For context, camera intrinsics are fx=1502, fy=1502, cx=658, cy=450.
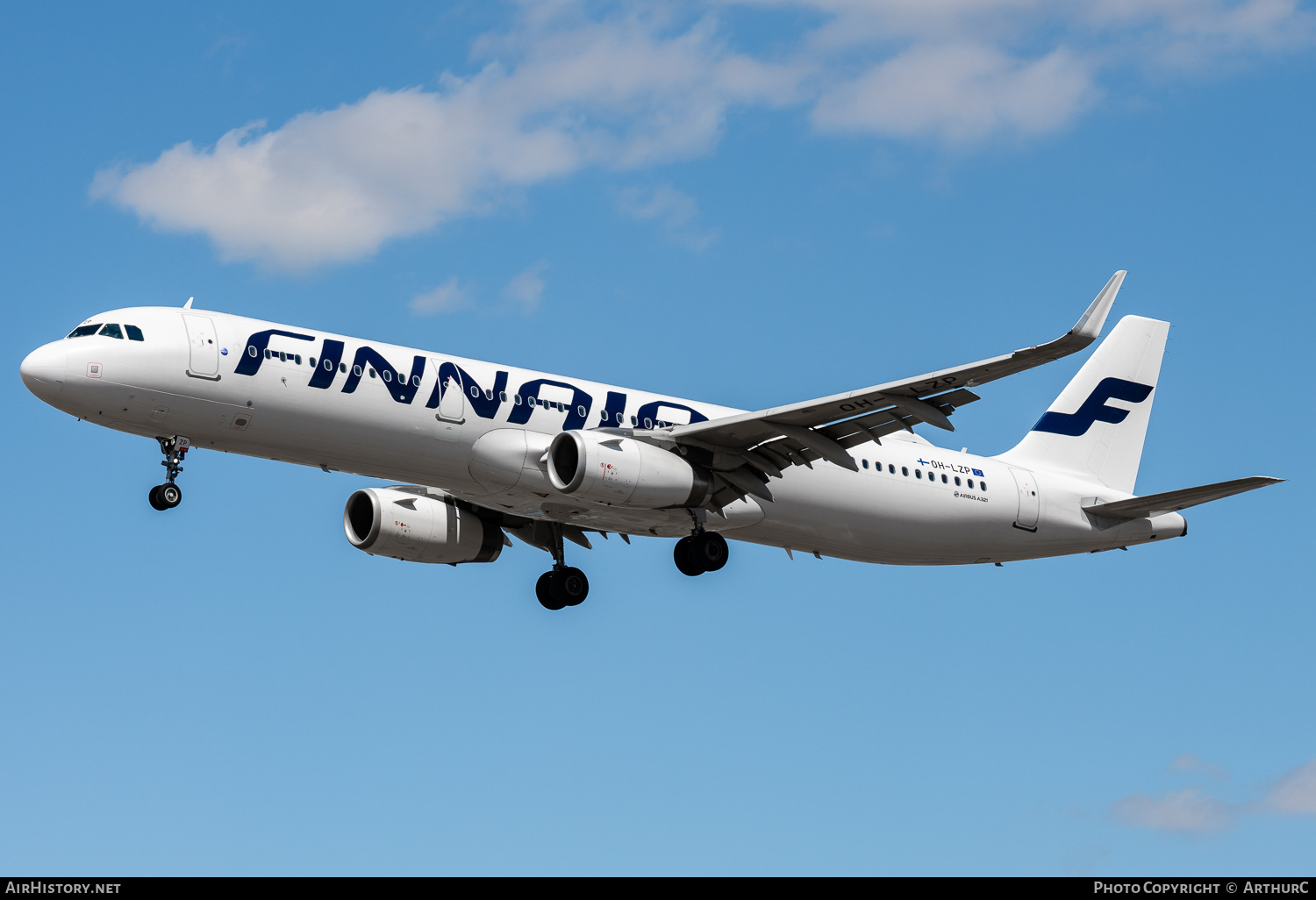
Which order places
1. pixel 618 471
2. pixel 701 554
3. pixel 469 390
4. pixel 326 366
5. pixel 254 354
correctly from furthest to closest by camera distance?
pixel 701 554 < pixel 469 390 < pixel 618 471 < pixel 326 366 < pixel 254 354

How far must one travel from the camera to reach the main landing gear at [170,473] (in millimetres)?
28203

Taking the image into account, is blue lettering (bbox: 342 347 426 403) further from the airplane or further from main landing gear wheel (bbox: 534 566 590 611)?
main landing gear wheel (bbox: 534 566 590 611)

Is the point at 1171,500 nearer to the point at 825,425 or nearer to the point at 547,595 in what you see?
the point at 825,425

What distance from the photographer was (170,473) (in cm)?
2852

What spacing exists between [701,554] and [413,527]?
23.8 ft

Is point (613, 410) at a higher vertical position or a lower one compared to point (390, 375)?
higher

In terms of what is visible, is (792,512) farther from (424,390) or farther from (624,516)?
(424,390)

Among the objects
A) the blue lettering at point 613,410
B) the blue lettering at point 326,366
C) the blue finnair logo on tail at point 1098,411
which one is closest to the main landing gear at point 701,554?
the blue lettering at point 613,410

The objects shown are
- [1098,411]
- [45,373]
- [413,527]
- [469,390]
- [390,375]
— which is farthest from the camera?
[1098,411]

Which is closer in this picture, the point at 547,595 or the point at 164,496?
the point at 164,496

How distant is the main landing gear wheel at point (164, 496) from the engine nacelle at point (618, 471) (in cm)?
713

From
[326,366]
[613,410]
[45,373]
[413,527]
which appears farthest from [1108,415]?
[45,373]

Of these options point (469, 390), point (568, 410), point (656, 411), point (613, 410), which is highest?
point (656, 411)
